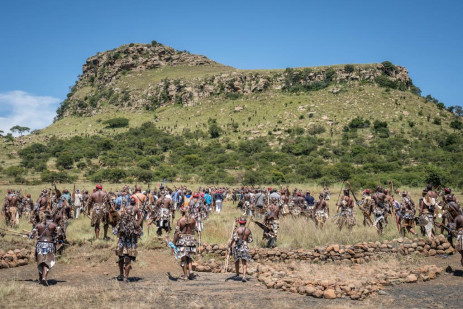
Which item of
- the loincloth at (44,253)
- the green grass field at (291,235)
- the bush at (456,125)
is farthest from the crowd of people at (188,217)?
the bush at (456,125)

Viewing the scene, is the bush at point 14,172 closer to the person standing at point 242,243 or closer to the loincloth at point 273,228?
the loincloth at point 273,228

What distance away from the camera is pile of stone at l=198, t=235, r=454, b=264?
12109mm

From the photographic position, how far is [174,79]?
92875 mm

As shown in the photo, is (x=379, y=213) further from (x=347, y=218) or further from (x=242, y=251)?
(x=242, y=251)

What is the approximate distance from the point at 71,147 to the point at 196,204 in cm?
5525

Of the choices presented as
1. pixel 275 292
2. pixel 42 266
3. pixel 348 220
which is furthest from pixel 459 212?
pixel 42 266

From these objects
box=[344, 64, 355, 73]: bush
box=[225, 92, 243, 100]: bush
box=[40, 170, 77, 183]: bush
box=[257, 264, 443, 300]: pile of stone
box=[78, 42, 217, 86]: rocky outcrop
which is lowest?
box=[257, 264, 443, 300]: pile of stone

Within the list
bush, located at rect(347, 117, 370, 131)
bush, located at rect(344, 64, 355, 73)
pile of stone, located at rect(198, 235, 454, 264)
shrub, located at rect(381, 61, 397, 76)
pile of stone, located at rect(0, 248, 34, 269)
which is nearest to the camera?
pile of stone, located at rect(0, 248, 34, 269)

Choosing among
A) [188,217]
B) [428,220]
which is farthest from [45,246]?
[428,220]

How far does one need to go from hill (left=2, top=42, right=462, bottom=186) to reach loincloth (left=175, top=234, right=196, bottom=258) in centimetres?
2809

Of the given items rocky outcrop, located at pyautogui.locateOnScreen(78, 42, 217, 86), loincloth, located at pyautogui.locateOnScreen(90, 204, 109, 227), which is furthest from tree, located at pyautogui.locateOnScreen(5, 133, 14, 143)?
loincloth, located at pyautogui.locateOnScreen(90, 204, 109, 227)

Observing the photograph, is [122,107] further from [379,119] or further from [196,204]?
[196,204]

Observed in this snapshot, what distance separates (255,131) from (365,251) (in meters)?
54.2

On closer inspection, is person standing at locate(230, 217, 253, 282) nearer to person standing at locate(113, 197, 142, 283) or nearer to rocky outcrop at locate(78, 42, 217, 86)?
person standing at locate(113, 197, 142, 283)
